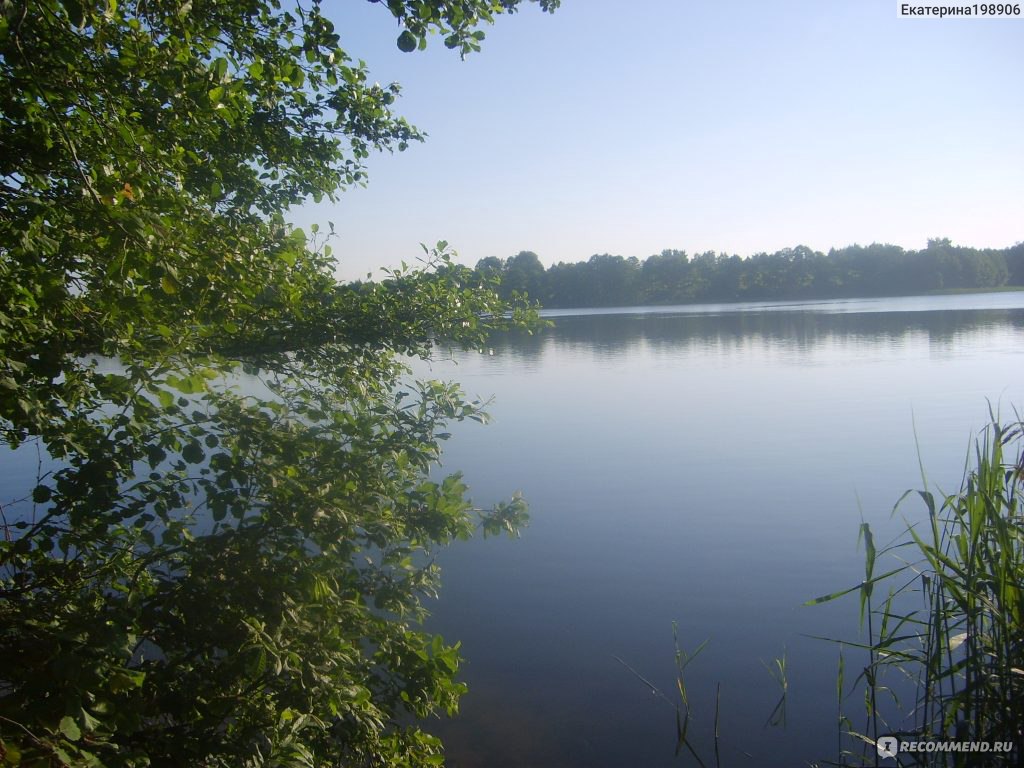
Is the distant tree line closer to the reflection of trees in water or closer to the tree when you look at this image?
the reflection of trees in water

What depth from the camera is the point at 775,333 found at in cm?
3447

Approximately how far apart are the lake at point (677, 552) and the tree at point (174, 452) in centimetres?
222

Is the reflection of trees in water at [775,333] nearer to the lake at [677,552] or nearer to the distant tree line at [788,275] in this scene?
the lake at [677,552]

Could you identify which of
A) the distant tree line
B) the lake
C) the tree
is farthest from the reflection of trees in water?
the distant tree line

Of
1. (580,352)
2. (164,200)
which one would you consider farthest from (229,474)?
(580,352)

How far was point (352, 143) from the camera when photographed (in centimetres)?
565

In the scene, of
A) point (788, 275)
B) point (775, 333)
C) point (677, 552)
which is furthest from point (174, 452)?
point (788, 275)

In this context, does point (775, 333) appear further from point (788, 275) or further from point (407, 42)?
point (788, 275)

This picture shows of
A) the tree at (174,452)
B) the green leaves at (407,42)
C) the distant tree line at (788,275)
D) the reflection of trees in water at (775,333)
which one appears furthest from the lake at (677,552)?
the distant tree line at (788,275)

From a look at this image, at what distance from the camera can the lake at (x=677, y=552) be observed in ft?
18.5

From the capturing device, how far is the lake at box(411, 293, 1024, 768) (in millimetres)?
5632

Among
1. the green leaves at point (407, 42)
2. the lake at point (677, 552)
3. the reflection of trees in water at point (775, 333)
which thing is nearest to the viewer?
the green leaves at point (407, 42)

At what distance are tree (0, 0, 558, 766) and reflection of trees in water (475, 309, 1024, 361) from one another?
2047cm

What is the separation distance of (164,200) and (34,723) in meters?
1.88
